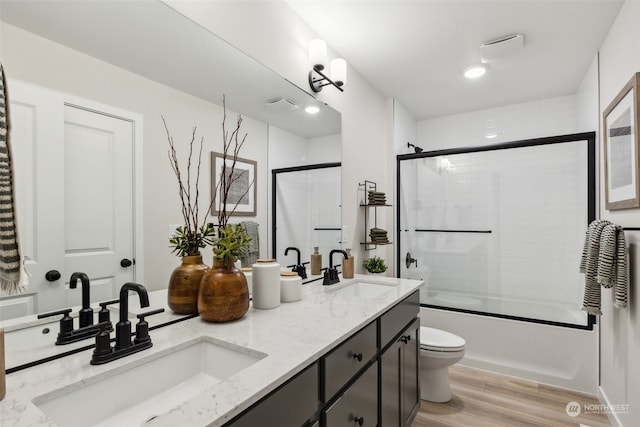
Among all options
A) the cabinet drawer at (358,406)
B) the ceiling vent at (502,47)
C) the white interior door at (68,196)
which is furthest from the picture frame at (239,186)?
the ceiling vent at (502,47)

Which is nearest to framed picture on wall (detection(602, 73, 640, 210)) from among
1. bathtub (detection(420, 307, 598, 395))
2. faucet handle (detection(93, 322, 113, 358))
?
bathtub (detection(420, 307, 598, 395))

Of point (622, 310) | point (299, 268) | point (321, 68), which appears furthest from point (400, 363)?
point (321, 68)

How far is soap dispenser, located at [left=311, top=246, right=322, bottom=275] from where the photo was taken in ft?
7.05

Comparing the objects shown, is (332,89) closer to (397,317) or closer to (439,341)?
(397,317)

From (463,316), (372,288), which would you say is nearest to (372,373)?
(372,288)

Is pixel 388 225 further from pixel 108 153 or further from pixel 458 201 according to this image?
pixel 108 153

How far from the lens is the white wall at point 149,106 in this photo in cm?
90

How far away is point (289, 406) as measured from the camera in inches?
34.7

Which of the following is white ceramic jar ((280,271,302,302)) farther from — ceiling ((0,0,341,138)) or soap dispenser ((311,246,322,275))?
ceiling ((0,0,341,138))

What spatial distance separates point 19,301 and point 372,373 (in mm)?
1245

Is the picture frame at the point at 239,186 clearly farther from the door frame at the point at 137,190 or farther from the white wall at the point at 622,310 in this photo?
the white wall at the point at 622,310

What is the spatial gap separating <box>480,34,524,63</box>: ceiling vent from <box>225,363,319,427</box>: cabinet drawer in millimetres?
2359

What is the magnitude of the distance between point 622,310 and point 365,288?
1.47m

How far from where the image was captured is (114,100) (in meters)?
1.08
